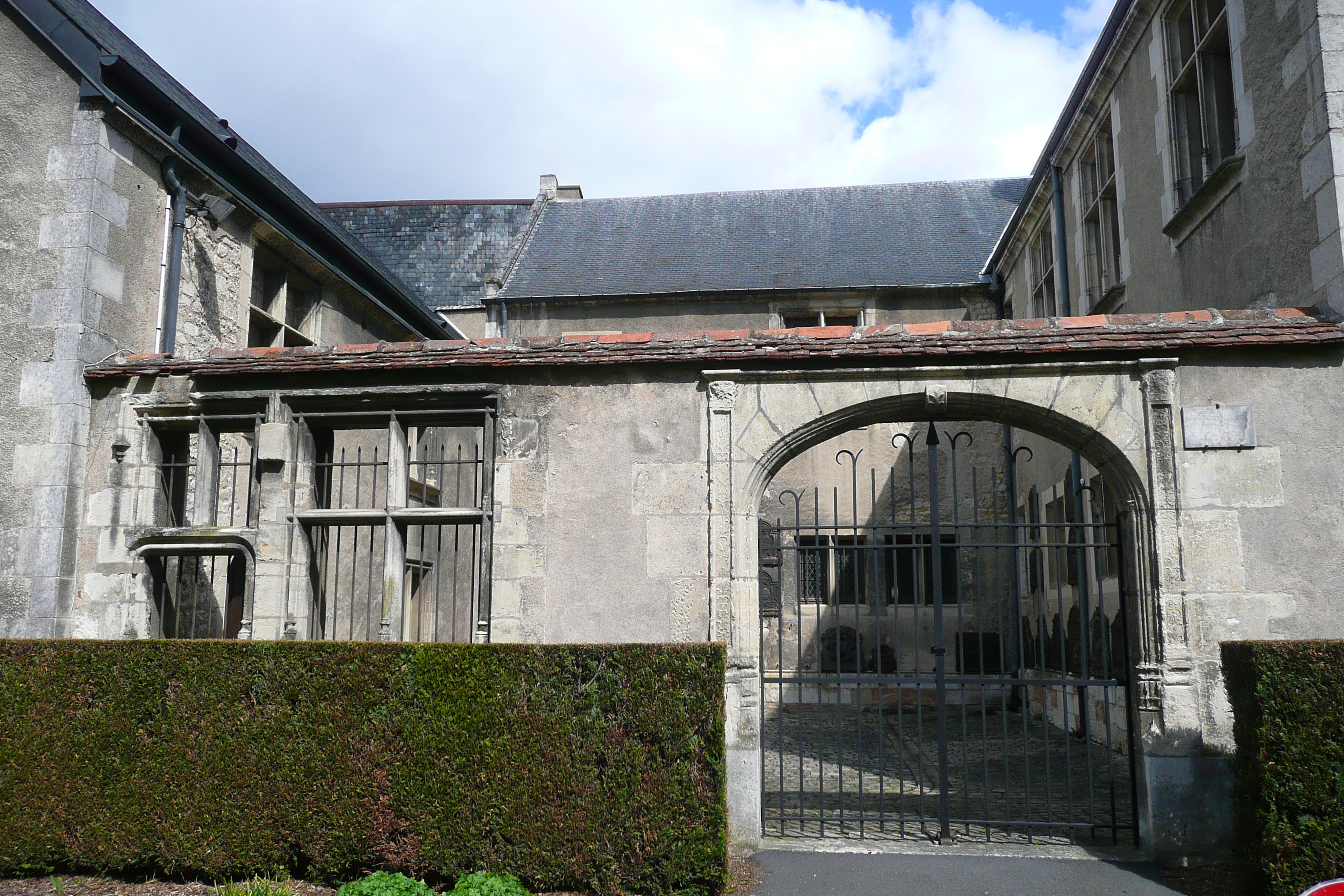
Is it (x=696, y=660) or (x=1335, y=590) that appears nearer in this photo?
(x=696, y=660)

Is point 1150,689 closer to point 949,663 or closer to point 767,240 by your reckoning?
point 949,663

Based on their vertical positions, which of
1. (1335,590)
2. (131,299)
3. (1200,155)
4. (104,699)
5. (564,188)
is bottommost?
(104,699)

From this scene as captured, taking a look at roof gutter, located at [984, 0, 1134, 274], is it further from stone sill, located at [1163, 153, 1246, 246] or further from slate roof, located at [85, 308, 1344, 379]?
slate roof, located at [85, 308, 1344, 379]

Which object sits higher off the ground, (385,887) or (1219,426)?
(1219,426)

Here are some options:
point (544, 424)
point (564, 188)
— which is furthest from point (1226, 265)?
point (564, 188)

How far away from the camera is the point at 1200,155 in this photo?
26.2 ft

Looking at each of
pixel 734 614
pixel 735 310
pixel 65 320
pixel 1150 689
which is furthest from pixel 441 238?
pixel 1150 689

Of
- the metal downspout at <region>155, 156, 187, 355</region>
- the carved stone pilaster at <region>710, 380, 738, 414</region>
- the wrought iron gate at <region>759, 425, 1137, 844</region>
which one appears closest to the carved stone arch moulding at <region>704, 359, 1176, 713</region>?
the carved stone pilaster at <region>710, 380, 738, 414</region>

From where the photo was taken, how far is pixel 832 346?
19.6 feet

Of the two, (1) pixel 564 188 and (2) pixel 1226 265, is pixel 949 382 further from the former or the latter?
(1) pixel 564 188

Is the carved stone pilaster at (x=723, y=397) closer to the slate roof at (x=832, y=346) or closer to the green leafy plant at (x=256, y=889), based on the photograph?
the slate roof at (x=832, y=346)

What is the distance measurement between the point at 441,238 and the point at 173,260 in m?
12.7

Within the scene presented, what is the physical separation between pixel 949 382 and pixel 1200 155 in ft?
12.4

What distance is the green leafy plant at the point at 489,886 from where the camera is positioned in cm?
461
